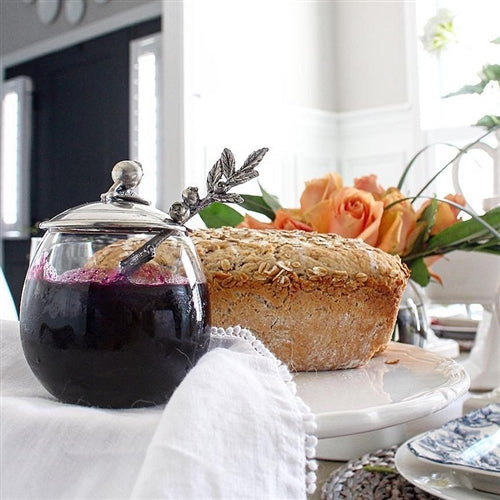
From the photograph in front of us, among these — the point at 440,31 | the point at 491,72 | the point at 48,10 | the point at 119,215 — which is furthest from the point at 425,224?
the point at 48,10

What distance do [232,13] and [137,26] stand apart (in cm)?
88

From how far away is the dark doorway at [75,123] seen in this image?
12.9ft

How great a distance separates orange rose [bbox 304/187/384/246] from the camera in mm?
781

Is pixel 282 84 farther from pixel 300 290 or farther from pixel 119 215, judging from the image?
pixel 119 215

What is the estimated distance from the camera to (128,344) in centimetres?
39

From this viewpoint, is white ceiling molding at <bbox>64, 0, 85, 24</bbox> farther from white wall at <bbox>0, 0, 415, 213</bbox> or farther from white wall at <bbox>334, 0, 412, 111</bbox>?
white wall at <bbox>334, 0, 412, 111</bbox>

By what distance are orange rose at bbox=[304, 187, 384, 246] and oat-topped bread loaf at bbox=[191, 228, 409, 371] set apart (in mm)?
162

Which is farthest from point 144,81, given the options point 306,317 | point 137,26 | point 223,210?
point 306,317

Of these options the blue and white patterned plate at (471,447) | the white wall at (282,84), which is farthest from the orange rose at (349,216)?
the white wall at (282,84)

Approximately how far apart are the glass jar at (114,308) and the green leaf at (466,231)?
0.52 metres

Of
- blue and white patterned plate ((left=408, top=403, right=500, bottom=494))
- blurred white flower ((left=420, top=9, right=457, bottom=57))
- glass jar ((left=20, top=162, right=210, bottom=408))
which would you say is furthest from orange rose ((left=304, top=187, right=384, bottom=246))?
blurred white flower ((left=420, top=9, right=457, bottom=57))

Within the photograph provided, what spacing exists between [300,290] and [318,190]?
307 millimetres

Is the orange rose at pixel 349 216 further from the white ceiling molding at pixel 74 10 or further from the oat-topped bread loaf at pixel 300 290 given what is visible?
the white ceiling molding at pixel 74 10

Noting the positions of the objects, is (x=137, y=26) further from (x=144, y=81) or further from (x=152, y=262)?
(x=152, y=262)
